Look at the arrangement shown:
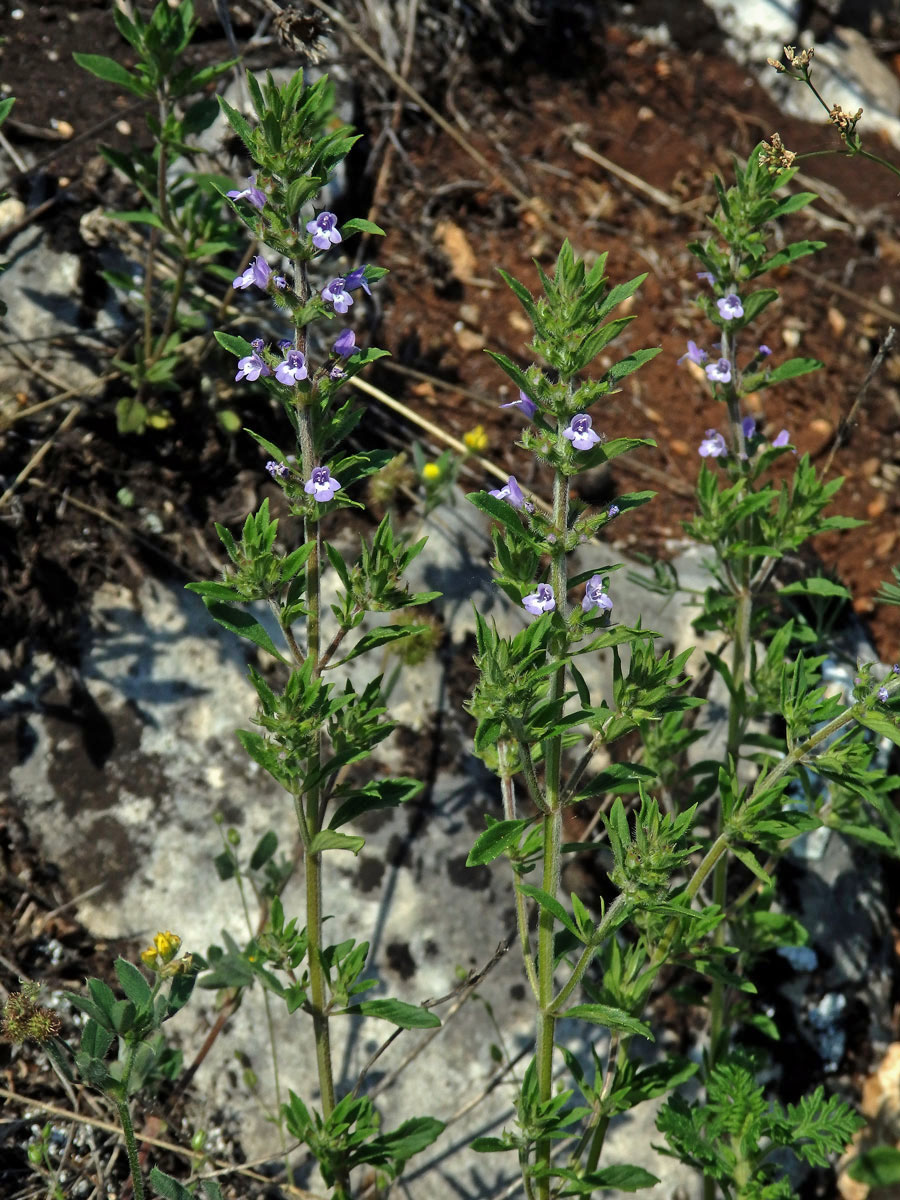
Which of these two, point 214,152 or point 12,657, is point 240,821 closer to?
point 12,657

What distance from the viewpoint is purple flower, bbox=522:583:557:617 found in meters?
2.69

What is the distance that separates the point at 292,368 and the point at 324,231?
0.38m

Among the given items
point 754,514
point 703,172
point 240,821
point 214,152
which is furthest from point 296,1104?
point 703,172

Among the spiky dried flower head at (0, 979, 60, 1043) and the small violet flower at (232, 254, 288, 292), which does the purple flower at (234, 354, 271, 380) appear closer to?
the small violet flower at (232, 254, 288, 292)

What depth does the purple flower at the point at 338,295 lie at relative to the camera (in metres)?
2.74

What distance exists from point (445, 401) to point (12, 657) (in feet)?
6.92

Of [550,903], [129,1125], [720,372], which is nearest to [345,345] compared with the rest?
[720,372]

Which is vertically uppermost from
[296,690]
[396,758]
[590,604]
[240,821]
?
[590,604]

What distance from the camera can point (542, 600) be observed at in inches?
107

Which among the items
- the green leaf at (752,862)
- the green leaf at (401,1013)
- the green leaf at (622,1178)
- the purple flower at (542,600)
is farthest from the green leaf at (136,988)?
the green leaf at (752,862)

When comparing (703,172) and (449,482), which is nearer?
(449,482)

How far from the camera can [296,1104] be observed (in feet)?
10.2

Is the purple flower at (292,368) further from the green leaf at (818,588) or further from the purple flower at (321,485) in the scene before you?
the green leaf at (818,588)

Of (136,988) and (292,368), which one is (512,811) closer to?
(136,988)
